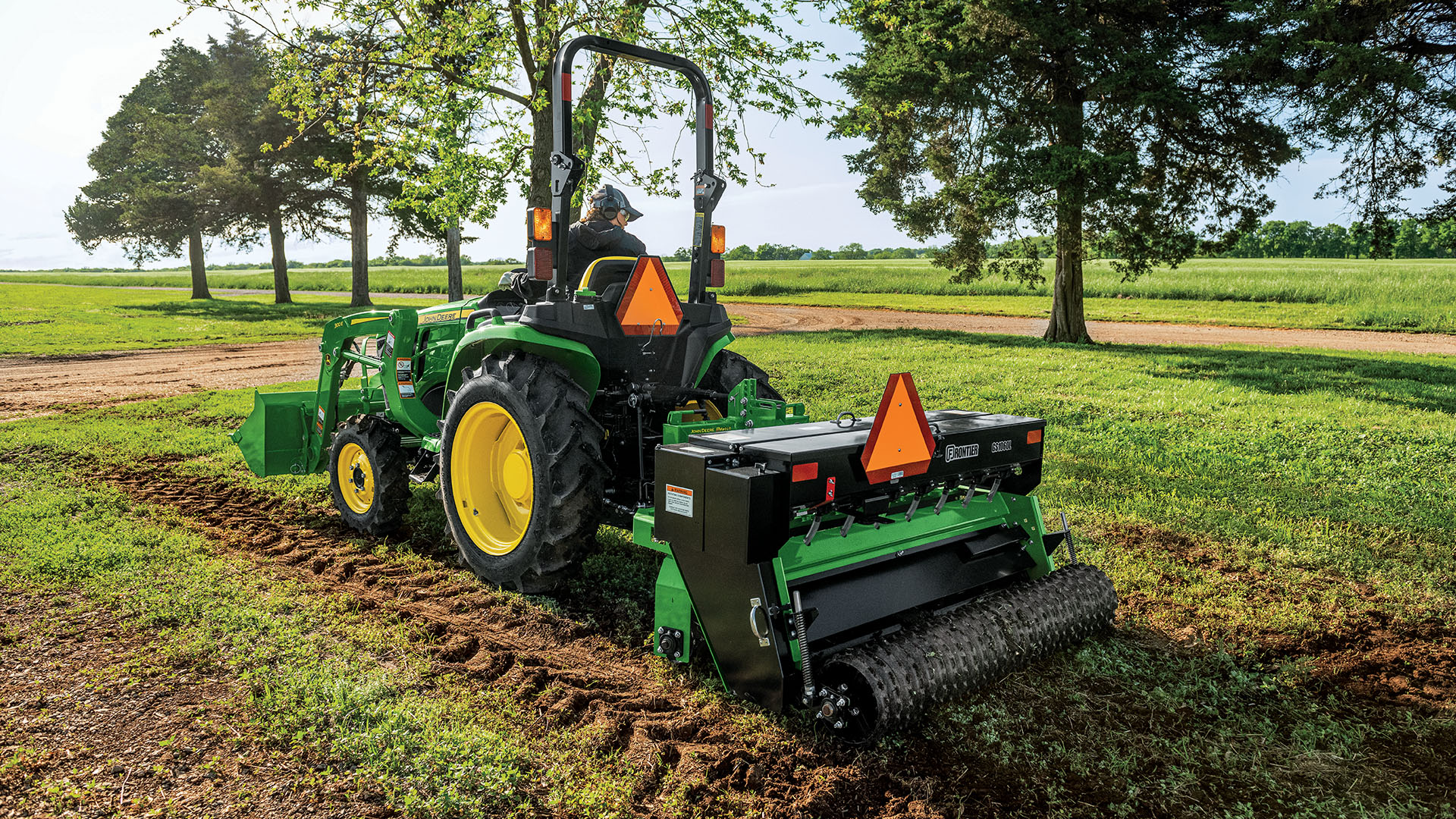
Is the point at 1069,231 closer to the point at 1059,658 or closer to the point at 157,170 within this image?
the point at 1059,658

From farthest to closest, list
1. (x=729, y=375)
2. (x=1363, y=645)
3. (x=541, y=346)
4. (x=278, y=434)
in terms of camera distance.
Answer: (x=278, y=434)
(x=729, y=375)
(x=541, y=346)
(x=1363, y=645)

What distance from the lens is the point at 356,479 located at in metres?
5.67

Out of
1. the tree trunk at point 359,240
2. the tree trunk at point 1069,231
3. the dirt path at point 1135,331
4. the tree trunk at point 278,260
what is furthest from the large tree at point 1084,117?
the tree trunk at point 278,260

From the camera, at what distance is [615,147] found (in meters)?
14.5

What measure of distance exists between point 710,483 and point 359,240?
31.1 meters

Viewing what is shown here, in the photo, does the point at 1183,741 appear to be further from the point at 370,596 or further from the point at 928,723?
the point at 370,596

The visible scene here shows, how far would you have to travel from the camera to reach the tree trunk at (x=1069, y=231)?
52.5 ft

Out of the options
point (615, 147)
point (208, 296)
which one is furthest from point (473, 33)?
point (208, 296)

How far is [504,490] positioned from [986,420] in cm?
255

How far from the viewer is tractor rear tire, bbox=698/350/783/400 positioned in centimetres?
509

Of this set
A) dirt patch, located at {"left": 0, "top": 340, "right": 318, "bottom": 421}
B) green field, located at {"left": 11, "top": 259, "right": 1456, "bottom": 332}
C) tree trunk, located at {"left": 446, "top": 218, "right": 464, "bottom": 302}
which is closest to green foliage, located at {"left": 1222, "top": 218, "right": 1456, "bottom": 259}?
green field, located at {"left": 11, "top": 259, "right": 1456, "bottom": 332}

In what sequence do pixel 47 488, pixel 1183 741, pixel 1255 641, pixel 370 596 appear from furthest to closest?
1. pixel 47 488
2. pixel 370 596
3. pixel 1255 641
4. pixel 1183 741

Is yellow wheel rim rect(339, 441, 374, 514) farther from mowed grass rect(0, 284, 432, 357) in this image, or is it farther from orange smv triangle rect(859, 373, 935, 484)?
mowed grass rect(0, 284, 432, 357)

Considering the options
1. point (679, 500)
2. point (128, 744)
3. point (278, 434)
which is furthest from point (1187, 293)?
point (128, 744)
